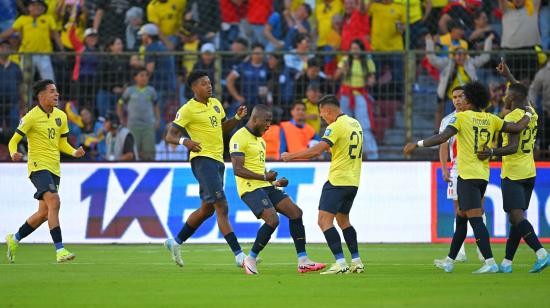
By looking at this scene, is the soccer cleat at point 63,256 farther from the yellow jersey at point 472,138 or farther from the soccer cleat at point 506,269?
the soccer cleat at point 506,269

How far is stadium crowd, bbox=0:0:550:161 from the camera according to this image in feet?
68.8

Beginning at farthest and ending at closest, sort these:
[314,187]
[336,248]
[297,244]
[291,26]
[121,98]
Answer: [291,26] → [121,98] → [314,187] → [297,244] → [336,248]

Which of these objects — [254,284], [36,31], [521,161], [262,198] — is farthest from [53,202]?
[36,31]

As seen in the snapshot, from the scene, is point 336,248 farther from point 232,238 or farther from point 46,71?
point 46,71

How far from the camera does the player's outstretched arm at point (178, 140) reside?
45.0ft

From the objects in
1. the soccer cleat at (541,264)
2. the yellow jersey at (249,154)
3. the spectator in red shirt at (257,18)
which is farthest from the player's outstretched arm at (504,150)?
the spectator in red shirt at (257,18)

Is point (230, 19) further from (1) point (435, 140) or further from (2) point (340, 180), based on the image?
(1) point (435, 140)

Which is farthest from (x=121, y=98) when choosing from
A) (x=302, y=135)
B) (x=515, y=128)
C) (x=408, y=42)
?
(x=515, y=128)

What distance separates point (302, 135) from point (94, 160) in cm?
414

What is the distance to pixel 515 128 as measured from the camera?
43.5 ft

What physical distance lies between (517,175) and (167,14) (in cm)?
1193

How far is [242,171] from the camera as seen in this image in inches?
533

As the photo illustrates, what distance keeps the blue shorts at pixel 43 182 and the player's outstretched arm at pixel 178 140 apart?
260 centimetres

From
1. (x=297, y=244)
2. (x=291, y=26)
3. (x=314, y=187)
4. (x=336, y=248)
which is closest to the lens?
(x=336, y=248)
